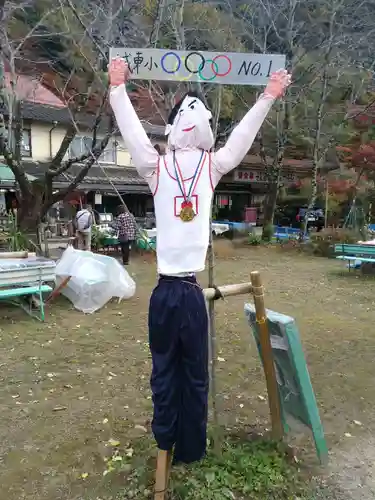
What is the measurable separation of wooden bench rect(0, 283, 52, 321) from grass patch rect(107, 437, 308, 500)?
3472mm

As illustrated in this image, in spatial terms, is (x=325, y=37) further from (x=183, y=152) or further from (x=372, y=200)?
(x=183, y=152)

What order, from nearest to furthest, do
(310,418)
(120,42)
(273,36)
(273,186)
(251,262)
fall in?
(310,418), (120,42), (251,262), (273,36), (273,186)

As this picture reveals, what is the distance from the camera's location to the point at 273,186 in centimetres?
1792

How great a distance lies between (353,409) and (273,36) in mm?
15774

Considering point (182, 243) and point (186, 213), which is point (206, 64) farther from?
point (182, 243)

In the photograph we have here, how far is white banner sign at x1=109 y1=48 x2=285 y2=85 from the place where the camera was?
8.57 feet

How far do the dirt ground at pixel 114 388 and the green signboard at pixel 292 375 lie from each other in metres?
0.34

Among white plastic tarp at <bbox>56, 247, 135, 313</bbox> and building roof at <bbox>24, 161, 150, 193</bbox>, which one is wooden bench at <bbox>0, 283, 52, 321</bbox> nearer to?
white plastic tarp at <bbox>56, 247, 135, 313</bbox>

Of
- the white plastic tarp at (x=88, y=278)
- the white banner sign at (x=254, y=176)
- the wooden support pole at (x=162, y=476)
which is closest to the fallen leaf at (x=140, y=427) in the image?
the wooden support pole at (x=162, y=476)

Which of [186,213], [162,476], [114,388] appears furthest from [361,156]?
[162,476]

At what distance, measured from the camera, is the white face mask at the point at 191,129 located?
8.29 ft

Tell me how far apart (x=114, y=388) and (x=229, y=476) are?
174cm

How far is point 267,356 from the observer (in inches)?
114

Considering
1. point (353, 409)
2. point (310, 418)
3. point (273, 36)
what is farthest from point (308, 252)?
point (310, 418)
